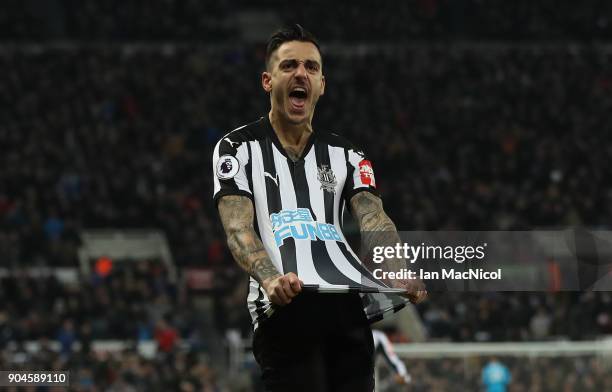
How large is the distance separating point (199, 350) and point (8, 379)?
11.8 m

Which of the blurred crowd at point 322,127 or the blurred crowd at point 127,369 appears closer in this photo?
the blurred crowd at point 127,369

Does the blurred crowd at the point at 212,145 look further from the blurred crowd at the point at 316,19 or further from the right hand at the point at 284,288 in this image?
the right hand at the point at 284,288

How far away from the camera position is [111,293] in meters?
19.0

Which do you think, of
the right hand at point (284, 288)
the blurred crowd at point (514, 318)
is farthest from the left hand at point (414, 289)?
the blurred crowd at point (514, 318)

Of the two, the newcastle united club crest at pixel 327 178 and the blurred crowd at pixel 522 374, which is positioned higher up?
the newcastle united club crest at pixel 327 178

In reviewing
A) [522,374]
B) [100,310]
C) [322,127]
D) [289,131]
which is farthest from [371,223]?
[322,127]

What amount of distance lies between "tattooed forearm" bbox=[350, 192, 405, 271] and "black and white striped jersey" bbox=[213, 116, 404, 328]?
0.05 metres

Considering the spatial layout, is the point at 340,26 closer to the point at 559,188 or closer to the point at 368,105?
the point at 368,105

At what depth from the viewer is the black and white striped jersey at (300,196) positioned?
4.41m

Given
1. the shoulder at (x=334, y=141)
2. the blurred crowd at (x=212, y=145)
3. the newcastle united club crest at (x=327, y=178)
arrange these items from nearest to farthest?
the newcastle united club crest at (x=327, y=178) → the shoulder at (x=334, y=141) → the blurred crowd at (x=212, y=145)

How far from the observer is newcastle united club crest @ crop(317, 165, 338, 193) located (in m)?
4.62

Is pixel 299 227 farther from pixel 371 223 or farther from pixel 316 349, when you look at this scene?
pixel 316 349

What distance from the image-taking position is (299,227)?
175 inches

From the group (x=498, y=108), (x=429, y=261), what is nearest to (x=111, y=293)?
(x=498, y=108)
